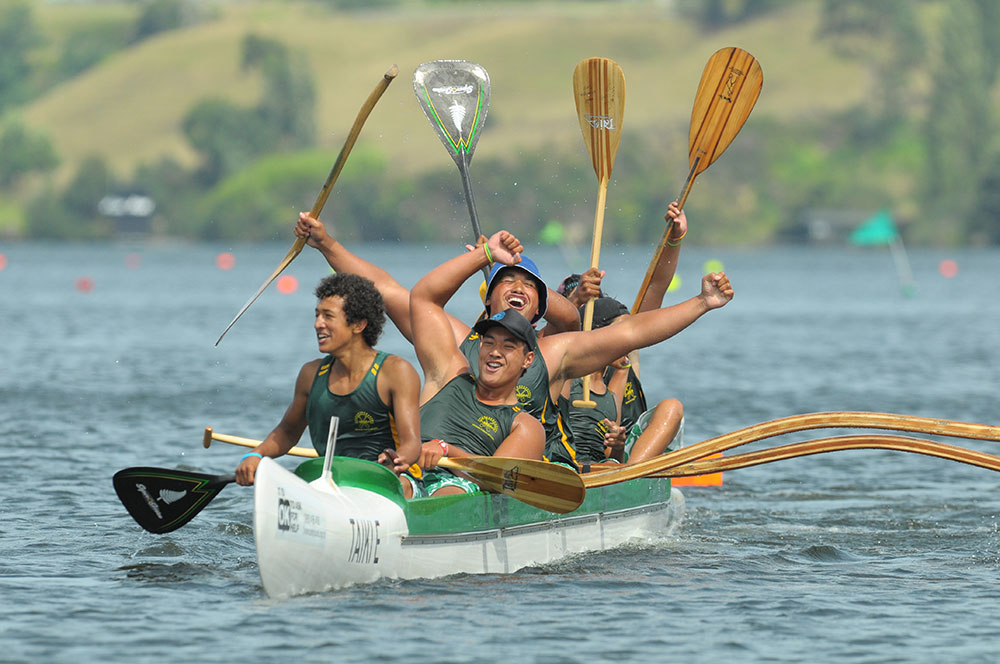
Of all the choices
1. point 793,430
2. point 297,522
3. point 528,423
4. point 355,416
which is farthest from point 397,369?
point 793,430

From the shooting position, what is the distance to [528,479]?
960cm

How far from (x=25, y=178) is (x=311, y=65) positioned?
102 ft

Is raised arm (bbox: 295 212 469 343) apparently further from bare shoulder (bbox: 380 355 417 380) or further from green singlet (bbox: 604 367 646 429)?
green singlet (bbox: 604 367 646 429)

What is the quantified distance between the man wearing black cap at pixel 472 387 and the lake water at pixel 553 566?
34.7 inches

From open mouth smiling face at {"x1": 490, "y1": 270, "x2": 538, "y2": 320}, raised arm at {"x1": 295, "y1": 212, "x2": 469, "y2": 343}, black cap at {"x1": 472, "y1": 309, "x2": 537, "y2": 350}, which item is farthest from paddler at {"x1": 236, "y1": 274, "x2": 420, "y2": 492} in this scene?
raised arm at {"x1": 295, "y1": 212, "x2": 469, "y2": 343}

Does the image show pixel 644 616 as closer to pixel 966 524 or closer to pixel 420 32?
pixel 966 524

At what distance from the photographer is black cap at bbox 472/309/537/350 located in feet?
31.0

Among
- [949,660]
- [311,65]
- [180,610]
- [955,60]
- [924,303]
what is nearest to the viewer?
[949,660]

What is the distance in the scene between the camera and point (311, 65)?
15200cm

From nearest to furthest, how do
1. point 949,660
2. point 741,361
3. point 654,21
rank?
point 949,660 < point 741,361 < point 654,21

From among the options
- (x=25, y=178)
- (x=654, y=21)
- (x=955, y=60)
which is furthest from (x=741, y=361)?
(x=654, y=21)

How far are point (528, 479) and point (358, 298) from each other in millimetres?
1597

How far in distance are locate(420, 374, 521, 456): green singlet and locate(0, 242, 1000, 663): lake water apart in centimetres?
90

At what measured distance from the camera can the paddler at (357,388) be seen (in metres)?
8.98
